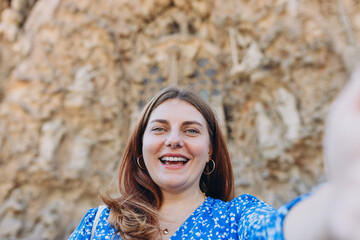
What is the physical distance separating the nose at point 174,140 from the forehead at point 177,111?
1.7 inches

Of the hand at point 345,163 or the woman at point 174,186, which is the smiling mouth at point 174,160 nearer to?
the woman at point 174,186

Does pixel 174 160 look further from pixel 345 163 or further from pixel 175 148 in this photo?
pixel 345 163

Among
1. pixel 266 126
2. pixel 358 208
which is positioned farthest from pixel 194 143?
pixel 266 126

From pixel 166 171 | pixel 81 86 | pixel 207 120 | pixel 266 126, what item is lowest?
pixel 166 171

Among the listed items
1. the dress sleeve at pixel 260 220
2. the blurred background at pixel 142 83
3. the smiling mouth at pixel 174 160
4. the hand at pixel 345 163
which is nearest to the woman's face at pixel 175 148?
the smiling mouth at pixel 174 160

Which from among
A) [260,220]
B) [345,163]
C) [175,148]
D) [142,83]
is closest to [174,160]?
[175,148]

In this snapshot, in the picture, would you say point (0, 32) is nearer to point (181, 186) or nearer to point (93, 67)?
point (93, 67)

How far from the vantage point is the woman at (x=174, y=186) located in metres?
0.59

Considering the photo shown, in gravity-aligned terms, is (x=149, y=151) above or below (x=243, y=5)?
below

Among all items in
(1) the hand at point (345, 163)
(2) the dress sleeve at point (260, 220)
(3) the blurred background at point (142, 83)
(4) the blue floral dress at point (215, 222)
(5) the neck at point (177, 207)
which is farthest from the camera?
(3) the blurred background at point (142, 83)

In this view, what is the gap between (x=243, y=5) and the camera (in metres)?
2.90

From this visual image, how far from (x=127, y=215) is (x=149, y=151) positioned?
0.51ft

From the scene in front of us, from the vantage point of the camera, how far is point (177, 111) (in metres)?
0.67

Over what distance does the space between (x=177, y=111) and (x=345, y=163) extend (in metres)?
0.47
